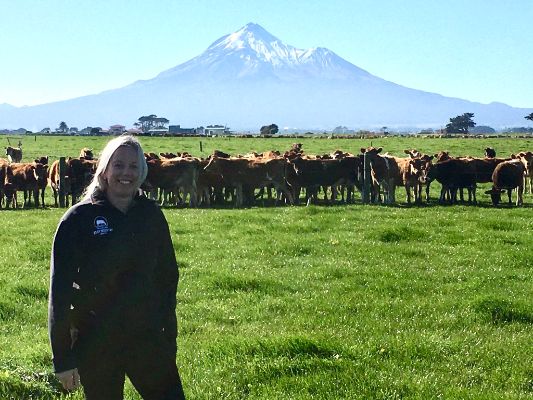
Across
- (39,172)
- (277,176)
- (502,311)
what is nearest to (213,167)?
(277,176)

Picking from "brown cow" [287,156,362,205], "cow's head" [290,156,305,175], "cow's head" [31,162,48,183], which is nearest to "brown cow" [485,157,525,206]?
"brown cow" [287,156,362,205]

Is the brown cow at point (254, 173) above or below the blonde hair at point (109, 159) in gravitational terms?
below

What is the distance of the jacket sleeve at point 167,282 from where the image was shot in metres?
4.47

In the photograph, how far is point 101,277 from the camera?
4203 millimetres

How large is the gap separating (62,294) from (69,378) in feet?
1.81

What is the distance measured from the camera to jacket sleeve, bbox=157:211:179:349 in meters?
4.47

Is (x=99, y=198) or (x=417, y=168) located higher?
(x=99, y=198)

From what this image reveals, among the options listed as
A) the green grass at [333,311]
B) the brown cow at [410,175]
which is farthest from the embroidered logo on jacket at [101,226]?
the brown cow at [410,175]

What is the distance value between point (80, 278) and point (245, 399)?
2.30m

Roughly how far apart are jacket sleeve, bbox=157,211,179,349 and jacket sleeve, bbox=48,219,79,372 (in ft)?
2.07

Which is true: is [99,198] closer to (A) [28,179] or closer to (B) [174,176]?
(B) [174,176]

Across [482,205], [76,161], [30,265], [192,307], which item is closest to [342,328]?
[192,307]

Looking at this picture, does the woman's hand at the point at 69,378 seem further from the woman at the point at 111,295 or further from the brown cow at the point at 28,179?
the brown cow at the point at 28,179

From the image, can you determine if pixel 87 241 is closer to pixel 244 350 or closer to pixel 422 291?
pixel 244 350
